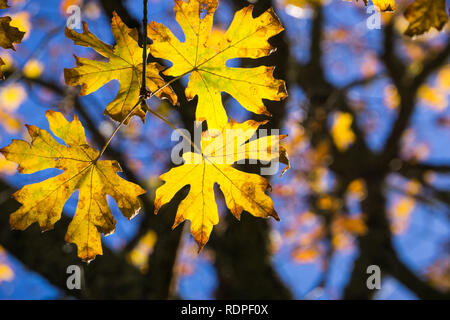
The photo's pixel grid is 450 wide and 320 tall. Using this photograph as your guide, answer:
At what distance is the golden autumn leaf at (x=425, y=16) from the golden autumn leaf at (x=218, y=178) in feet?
1.47

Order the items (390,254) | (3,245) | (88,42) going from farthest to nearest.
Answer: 1. (390,254)
2. (3,245)
3. (88,42)

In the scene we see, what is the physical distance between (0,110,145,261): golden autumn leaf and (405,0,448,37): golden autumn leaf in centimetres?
85

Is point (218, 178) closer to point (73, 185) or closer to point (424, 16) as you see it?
point (73, 185)

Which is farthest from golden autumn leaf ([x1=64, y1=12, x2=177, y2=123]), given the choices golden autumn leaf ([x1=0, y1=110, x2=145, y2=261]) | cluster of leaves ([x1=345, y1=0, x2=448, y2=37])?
cluster of leaves ([x1=345, y1=0, x2=448, y2=37])

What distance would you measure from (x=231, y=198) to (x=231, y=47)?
0.47 m

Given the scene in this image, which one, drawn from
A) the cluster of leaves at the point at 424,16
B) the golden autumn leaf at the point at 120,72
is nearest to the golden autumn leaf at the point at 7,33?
the golden autumn leaf at the point at 120,72

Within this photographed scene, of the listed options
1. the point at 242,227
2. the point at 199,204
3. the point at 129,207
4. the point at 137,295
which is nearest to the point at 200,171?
the point at 199,204

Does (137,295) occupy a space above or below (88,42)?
below

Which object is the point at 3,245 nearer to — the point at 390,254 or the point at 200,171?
the point at 200,171

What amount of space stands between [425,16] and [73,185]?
3.61 ft

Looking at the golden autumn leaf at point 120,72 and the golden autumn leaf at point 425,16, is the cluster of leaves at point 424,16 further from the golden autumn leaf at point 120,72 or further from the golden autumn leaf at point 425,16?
the golden autumn leaf at point 120,72

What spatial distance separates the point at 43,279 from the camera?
92.4 inches

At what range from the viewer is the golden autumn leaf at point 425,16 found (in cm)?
84

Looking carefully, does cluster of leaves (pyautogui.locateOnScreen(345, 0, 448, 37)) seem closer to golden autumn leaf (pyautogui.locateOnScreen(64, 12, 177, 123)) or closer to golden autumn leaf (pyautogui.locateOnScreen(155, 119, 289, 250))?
golden autumn leaf (pyautogui.locateOnScreen(155, 119, 289, 250))
